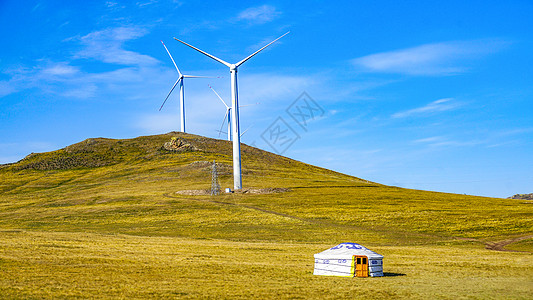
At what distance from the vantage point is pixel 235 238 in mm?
78500

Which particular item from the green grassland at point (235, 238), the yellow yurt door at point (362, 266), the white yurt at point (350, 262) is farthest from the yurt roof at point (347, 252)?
the green grassland at point (235, 238)

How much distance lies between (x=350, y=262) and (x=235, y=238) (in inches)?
1546

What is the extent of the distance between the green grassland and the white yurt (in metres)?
1.62

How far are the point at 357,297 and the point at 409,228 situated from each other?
57.7 meters

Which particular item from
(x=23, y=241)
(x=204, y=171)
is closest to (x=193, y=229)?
(x=23, y=241)

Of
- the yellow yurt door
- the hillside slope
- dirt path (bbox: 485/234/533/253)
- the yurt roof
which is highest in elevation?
the hillside slope

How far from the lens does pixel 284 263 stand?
50.2 m

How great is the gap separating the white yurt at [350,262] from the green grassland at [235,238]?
162 centimetres

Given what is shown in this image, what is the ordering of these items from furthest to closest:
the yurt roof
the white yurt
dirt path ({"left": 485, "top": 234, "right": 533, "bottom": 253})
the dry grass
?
dirt path ({"left": 485, "top": 234, "right": 533, "bottom": 253}) → the yurt roof → the white yurt → the dry grass

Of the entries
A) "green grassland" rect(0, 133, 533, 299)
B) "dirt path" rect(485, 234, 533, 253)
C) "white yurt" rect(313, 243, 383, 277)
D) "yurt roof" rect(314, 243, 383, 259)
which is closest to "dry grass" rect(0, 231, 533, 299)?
"green grassland" rect(0, 133, 533, 299)

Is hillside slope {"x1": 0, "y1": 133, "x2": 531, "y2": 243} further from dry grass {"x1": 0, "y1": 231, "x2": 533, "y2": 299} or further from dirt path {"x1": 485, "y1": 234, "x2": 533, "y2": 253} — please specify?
dry grass {"x1": 0, "y1": 231, "x2": 533, "y2": 299}

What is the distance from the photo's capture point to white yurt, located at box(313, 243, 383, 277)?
136ft

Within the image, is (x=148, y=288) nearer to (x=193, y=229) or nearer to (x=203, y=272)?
(x=203, y=272)

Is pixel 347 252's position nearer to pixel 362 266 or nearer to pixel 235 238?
pixel 362 266
